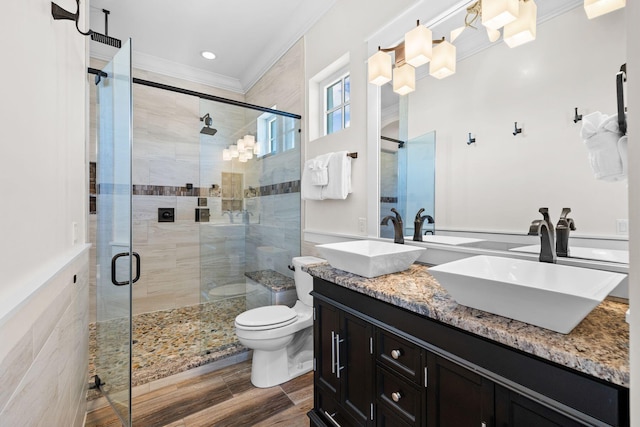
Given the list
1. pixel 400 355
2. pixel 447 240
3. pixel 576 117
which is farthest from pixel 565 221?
pixel 400 355

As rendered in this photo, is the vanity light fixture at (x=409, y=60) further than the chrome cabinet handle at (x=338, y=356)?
Yes

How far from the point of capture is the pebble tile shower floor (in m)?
1.77

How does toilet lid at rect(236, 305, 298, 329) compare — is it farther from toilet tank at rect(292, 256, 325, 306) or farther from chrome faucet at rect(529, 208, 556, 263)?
chrome faucet at rect(529, 208, 556, 263)

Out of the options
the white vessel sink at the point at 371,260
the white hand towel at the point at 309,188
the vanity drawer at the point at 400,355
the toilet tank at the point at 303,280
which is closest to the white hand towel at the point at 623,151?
the white vessel sink at the point at 371,260

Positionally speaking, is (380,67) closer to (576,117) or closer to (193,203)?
(576,117)

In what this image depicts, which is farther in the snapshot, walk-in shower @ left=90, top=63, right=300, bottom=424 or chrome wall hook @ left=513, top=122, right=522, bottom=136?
walk-in shower @ left=90, top=63, right=300, bottom=424

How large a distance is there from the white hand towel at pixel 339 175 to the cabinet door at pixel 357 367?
1.01 meters

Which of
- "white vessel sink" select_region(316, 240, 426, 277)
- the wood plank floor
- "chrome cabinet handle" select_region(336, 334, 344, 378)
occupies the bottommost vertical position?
the wood plank floor

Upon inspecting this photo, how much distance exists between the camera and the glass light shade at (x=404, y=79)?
1.68 meters

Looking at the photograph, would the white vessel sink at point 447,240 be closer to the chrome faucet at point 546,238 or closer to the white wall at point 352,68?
the chrome faucet at point 546,238

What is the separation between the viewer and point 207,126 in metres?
2.74

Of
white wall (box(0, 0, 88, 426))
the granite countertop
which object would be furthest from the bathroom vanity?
white wall (box(0, 0, 88, 426))

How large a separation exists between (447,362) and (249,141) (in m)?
2.46

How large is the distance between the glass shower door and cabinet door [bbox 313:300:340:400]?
940mm
